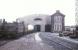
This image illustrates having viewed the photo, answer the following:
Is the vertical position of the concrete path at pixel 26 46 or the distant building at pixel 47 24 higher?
the distant building at pixel 47 24

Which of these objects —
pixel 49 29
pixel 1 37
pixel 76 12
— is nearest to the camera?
pixel 76 12

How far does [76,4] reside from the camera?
23.1ft

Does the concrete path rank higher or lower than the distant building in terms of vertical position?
lower

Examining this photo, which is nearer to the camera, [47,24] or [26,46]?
[47,24]

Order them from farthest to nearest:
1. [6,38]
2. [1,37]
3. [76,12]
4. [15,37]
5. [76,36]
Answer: [76,36], [15,37], [6,38], [1,37], [76,12]

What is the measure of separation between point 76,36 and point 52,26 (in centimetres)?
1247

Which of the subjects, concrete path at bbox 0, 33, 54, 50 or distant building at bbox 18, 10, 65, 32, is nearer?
distant building at bbox 18, 10, 65, 32

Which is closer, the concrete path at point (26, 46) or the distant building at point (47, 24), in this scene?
the distant building at point (47, 24)

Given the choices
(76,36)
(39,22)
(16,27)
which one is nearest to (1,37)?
(16,27)

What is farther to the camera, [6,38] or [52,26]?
[6,38]

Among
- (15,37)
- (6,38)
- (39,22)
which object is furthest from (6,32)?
A: (39,22)

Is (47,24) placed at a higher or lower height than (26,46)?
higher

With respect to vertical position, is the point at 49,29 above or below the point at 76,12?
below

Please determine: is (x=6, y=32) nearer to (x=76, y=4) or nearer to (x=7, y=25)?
(x=7, y=25)
